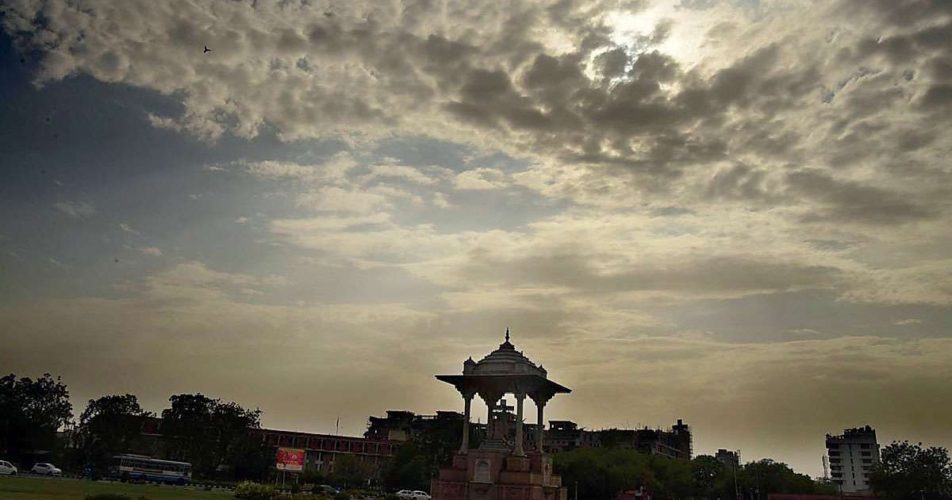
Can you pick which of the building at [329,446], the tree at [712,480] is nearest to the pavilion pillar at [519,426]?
the tree at [712,480]

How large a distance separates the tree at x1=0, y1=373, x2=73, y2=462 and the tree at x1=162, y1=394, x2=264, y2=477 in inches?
483

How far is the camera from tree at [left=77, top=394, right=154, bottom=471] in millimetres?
86562

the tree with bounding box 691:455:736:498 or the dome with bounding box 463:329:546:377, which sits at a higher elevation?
the dome with bounding box 463:329:546:377

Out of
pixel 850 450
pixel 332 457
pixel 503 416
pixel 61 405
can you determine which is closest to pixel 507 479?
pixel 503 416

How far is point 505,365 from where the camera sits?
48.0 m

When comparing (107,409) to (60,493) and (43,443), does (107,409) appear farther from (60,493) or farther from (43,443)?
(60,493)

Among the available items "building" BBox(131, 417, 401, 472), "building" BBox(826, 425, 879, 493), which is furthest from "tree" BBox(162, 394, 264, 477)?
"building" BBox(826, 425, 879, 493)

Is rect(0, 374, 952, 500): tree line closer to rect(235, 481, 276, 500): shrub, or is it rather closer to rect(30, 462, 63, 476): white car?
rect(30, 462, 63, 476): white car

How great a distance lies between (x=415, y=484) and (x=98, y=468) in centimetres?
3758

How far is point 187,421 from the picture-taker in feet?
292

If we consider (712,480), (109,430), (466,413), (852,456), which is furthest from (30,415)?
(852,456)

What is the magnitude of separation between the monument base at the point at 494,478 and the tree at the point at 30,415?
58238mm

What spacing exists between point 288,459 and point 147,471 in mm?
23470

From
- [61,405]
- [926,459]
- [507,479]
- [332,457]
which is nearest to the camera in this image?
[507,479]
